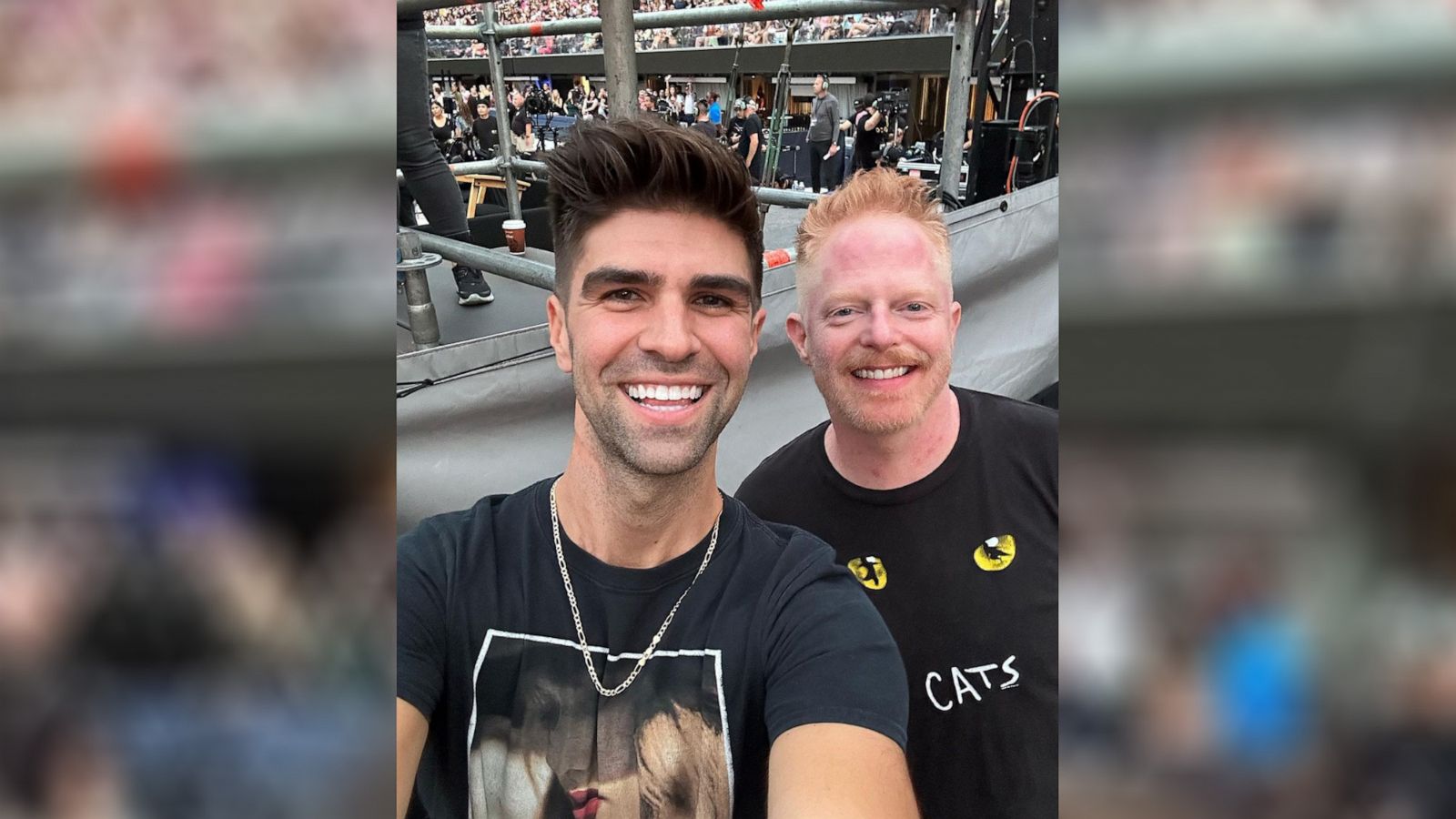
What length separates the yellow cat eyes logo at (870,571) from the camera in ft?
3.78

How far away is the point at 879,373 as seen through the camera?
1161 millimetres

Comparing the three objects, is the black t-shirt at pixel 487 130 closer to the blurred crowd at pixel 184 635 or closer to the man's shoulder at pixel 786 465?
the man's shoulder at pixel 786 465

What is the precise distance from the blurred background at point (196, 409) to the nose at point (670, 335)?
0.32 m

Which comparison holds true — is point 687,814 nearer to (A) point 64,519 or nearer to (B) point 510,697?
(B) point 510,697

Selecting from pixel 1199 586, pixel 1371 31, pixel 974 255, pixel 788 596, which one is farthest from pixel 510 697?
pixel 1371 31

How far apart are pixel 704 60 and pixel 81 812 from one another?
1.59 metres

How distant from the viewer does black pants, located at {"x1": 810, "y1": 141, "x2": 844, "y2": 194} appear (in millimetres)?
1950

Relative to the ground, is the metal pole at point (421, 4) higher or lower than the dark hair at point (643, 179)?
higher

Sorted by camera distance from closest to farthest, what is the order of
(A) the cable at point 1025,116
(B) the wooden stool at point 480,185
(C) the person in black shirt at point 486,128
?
(A) the cable at point 1025,116, (C) the person in black shirt at point 486,128, (B) the wooden stool at point 480,185

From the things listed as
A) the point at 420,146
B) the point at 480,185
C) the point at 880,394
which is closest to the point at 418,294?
the point at 420,146

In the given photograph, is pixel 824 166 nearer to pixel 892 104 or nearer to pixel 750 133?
pixel 892 104

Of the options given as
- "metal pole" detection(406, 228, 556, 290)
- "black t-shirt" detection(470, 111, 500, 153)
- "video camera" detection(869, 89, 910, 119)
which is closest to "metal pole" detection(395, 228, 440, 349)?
"metal pole" detection(406, 228, 556, 290)

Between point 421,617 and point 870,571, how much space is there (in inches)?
25.4

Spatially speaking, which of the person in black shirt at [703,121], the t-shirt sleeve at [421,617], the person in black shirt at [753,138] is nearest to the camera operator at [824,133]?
the person in black shirt at [753,138]
